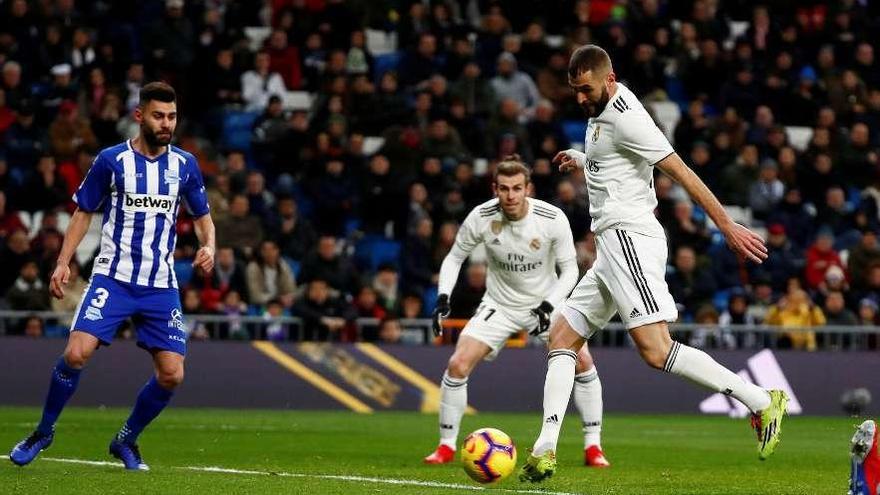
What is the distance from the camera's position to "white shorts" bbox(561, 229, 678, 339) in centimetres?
938

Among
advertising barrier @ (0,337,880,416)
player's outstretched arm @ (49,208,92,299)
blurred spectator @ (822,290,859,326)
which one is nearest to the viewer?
player's outstretched arm @ (49,208,92,299)

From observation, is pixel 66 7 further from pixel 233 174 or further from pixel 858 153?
pixel 858 153

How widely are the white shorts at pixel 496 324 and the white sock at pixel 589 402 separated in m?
0.59

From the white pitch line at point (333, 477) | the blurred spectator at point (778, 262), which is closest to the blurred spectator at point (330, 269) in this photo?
the blurred spectator at point (778, 262)

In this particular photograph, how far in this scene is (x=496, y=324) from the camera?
12.9 meters

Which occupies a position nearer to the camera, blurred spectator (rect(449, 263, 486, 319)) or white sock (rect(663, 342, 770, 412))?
white sock (rect(663, 342, 770, 412))

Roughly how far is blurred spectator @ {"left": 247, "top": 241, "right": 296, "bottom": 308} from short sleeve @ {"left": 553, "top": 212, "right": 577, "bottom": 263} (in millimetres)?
7984

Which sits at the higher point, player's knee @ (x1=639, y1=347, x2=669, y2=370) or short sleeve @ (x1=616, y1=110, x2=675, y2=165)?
short sleeve @ (x1=616, y1=110, x2=675, y2=165)

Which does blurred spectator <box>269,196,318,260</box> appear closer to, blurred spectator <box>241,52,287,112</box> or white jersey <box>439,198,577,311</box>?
blurred spectator <box>241,52,287,112</box>

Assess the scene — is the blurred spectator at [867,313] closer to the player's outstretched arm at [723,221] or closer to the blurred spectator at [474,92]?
the blurred spectator at [474,92]

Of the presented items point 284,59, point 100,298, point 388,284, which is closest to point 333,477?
point 100,298

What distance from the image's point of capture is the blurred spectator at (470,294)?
20078mm

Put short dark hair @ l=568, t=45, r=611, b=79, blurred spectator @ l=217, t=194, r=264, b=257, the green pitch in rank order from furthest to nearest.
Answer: blurred spectator @ l=217, t=194, r=264, b=257 → the green pitch → short dark hair @ l=568, t=45, r=611, b=79

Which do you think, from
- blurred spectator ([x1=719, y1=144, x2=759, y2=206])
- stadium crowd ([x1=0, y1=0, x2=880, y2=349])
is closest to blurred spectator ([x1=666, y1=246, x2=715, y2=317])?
stadium crowd ([x1=0, y1=0, x2=880, y2=349])
